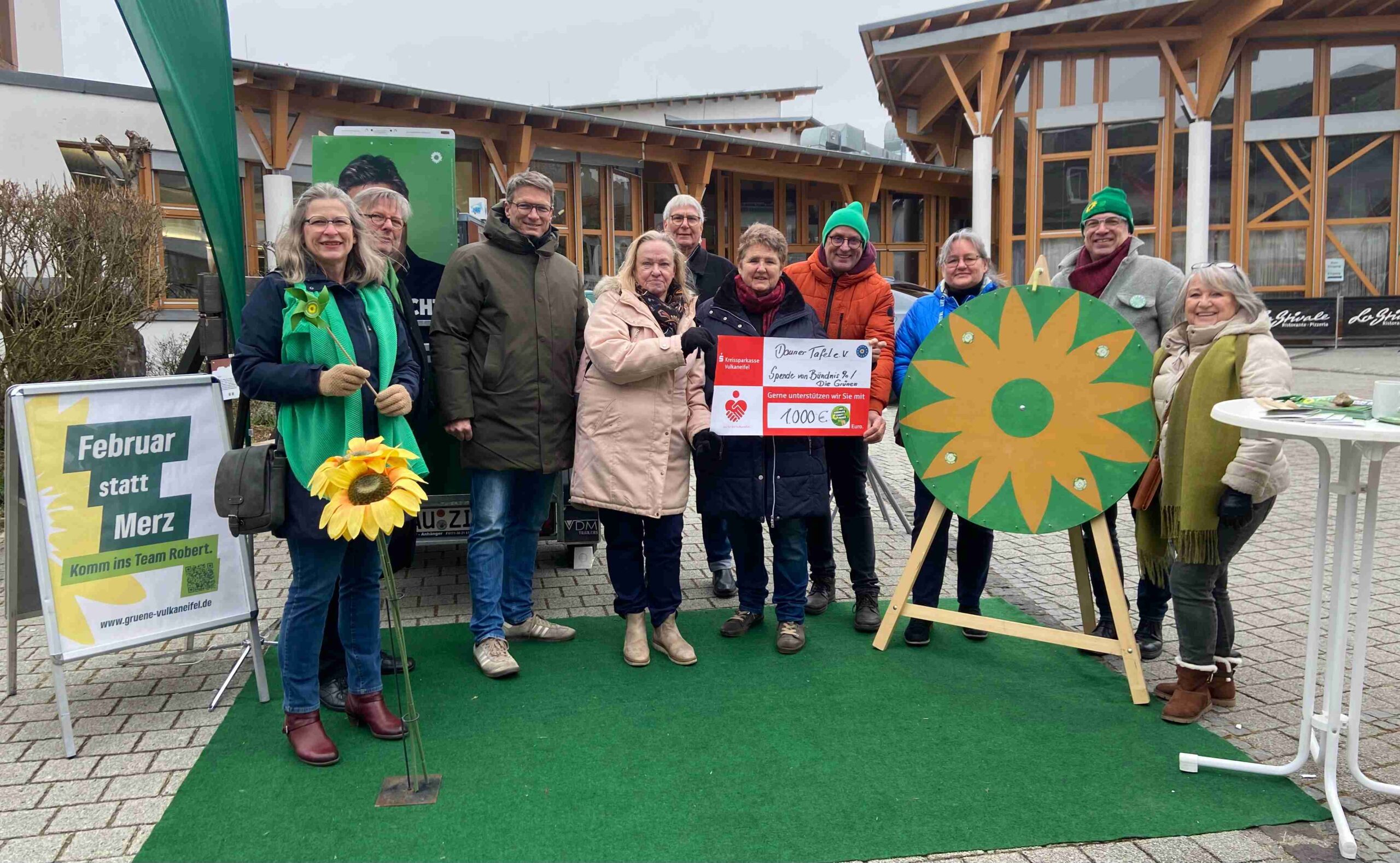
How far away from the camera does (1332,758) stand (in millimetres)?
2768

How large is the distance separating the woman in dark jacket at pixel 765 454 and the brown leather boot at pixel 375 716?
144 cm

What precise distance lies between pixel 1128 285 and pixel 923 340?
839 mm

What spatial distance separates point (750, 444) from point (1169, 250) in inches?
714

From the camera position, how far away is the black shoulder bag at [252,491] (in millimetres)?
2947

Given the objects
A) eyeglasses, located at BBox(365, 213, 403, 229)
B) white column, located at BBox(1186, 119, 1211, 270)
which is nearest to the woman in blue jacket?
eyeglasses, located at BBox(365, 213, 403, 229)

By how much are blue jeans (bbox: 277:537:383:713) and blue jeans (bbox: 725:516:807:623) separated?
4.92 ft

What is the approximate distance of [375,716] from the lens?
3.30 meters

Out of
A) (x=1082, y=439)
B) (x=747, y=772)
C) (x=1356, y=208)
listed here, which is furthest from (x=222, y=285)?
(x=1356, y=208)

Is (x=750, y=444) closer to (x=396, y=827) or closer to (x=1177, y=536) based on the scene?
(x=1177, y=536)

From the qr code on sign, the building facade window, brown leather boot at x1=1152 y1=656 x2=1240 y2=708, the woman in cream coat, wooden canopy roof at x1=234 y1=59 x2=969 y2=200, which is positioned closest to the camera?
brown leather boot at x1=1152 y1=656 x2=1240 y2=708

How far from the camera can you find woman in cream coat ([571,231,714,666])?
3.73 m

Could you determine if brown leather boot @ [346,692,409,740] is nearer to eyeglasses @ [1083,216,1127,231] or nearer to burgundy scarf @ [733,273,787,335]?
burgundy scarf @ [733,273,787,335]

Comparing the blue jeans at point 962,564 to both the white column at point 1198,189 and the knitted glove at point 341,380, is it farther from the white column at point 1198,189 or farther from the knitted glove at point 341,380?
the white column at point 1198,189

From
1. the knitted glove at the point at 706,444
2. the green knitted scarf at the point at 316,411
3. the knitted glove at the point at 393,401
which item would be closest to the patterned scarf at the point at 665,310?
the knitted glove at the point at 706,444
